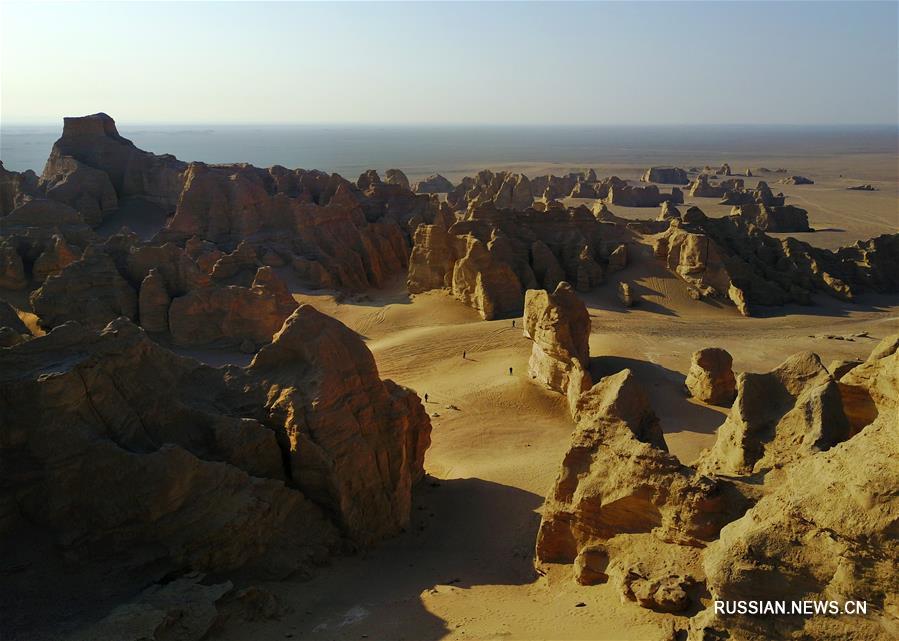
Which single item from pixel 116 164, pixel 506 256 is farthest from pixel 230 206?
pixel 506 256

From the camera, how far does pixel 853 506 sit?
277 inches

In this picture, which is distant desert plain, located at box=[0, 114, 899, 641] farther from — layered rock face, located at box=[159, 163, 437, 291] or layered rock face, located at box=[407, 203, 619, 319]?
layered rock face, located at box=[159, 163, 437, 291]

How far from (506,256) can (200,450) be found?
924 inches

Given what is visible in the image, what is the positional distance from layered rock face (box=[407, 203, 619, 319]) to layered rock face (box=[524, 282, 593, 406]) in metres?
8.37

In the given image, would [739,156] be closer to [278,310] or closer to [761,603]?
[278,310]

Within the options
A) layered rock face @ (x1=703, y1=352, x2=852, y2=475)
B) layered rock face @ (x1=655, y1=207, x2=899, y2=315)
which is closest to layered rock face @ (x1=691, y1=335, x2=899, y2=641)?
layered rock face @ (x1=703, y1=352, x2=852, y2=475)

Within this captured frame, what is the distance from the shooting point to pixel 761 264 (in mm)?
37156

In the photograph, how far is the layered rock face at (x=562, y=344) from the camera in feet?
72.8

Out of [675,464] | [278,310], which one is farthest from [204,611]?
[278,310]

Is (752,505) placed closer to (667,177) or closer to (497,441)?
(497,441)

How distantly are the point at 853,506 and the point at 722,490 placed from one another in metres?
2.80

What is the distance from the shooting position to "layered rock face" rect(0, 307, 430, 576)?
10227mm

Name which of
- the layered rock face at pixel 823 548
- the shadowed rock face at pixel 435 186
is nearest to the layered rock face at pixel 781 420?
the layered rock face at pixel 823 548

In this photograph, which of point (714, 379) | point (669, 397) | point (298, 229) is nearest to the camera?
point (714, 379)
